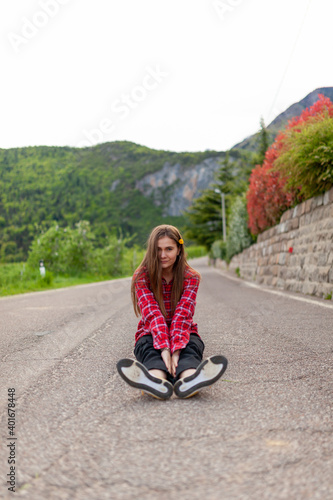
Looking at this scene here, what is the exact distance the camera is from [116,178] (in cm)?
8844

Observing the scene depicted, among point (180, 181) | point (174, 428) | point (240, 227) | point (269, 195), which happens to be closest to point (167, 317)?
point (174, 428)

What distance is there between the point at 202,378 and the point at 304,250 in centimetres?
693

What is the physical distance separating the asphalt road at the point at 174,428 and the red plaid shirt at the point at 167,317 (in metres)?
0.38

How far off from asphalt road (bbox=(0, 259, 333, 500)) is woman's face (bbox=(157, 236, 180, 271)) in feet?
2.84

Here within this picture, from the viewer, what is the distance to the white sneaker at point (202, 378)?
2273 millimetres

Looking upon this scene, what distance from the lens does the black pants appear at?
98.1 inches

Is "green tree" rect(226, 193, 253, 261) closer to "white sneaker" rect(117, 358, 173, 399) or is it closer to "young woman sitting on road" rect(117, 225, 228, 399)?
"young woman sitting on road" rect(117, 225, 228, 399)

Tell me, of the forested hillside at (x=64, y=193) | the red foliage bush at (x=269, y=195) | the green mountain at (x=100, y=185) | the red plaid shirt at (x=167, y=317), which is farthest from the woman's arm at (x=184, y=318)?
the red foliage bush at (x=269, y=195)

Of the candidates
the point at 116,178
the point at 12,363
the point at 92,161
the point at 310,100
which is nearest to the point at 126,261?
the point at 310,100

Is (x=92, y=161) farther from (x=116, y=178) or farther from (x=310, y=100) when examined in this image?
(x=310, y=100)

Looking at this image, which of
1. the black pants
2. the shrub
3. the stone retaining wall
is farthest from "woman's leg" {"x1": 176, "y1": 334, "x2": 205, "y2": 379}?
the shrub

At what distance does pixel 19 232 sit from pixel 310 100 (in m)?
19.5

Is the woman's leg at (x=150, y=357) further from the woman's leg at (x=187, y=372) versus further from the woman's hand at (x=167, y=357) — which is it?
the woman's leg at (x=187, y=372)

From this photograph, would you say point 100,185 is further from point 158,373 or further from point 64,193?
point 158,373
